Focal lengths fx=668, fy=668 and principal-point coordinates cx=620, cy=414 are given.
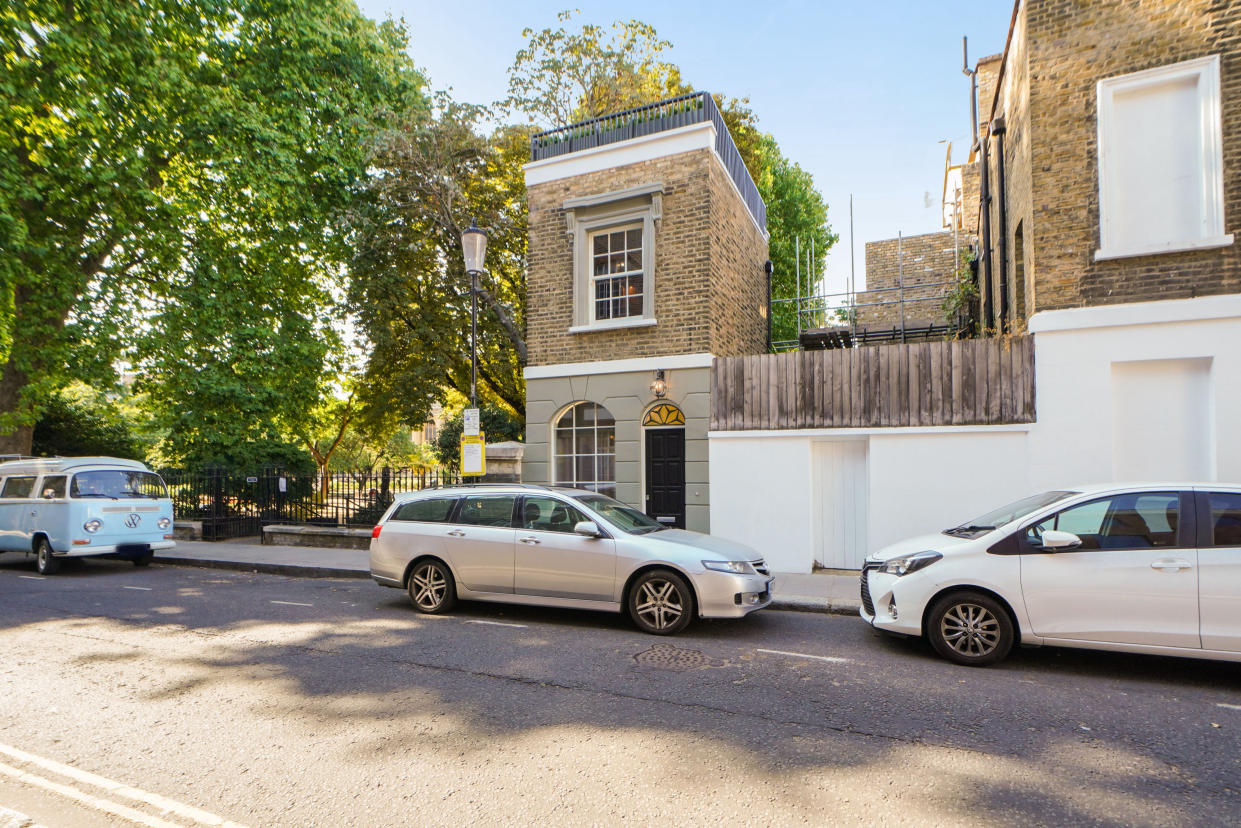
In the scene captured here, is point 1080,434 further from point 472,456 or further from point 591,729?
point 472,456

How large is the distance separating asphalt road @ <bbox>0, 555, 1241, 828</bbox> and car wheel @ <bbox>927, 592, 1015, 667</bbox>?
0.52ft

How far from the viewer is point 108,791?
3705 millimetres

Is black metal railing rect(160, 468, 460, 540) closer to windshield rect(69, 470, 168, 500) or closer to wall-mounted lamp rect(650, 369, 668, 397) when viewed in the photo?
windshield rect(69, 470, 168, 500)

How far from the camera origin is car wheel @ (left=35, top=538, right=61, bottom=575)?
11.7 m

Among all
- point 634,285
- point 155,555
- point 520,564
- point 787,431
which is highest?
point 634,285

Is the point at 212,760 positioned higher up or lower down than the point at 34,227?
lower down

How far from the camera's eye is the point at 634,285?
494 inches

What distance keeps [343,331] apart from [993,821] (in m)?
21.6

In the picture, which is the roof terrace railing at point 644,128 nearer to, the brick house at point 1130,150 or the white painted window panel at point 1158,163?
the brick house at point 1130,150

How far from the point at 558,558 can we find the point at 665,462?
187 inches

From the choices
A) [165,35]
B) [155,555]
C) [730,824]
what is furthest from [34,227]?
[730,824]

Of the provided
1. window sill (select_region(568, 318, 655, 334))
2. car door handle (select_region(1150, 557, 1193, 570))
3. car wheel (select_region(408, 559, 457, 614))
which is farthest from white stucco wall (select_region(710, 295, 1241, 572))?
car wheel (select_region(408, 559, 457, 614))

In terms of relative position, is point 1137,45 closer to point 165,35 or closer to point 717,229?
point 717,229

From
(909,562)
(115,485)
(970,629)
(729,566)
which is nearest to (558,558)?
(729,566)
